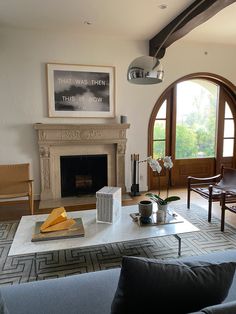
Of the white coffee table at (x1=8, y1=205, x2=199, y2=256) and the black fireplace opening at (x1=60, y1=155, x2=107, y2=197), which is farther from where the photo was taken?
the black fireplace opening at (x1=60, y1=155, x2=107, y2=197)

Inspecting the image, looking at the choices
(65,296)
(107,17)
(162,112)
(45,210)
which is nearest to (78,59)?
(107,17)

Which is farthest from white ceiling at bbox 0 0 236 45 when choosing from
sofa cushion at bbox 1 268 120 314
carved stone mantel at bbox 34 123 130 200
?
sofa cushion at bbox 1 268 120 314

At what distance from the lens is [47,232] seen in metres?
2.23

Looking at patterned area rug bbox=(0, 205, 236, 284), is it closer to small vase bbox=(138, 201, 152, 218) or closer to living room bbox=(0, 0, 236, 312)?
small vase bbox=(138, 201, 152, 218)

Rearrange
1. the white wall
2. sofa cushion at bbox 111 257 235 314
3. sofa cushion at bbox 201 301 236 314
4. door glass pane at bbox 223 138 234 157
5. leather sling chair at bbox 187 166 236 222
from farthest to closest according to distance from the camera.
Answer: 1. door glass pane at bbox 223 138 234 157
2. the white wall
3. leather sling chair at bbox 187 166 236 222
4. sofa cushion at bbox 111 257 235 314
5. sofa cushion at bbox 201 301 236 314

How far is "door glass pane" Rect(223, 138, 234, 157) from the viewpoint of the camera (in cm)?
544

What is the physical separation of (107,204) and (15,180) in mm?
1980

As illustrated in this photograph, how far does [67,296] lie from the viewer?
1.36 metres

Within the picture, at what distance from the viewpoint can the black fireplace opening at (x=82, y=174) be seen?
4473mm

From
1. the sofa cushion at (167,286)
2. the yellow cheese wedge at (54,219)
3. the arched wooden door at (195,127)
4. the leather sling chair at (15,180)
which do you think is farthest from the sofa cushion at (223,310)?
the arched wooden door at (195,127)

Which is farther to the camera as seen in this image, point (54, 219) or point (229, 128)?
point (229, 128)

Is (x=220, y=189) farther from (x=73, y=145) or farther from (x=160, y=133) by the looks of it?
(x=73, y=145)

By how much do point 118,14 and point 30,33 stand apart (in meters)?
1.50

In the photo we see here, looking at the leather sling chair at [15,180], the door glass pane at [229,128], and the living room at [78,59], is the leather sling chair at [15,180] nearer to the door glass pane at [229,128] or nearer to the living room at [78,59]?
the living room at [78,59]
